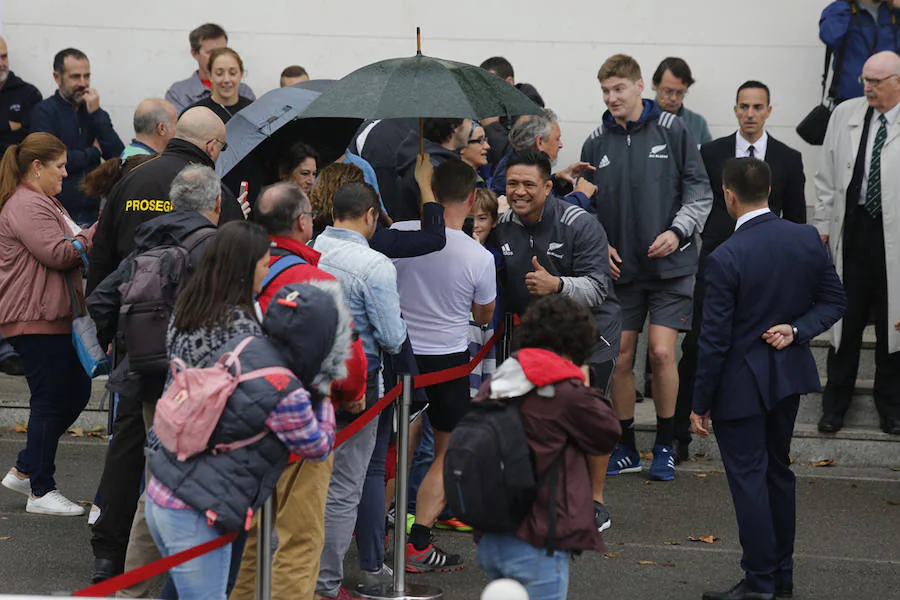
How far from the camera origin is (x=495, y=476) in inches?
171

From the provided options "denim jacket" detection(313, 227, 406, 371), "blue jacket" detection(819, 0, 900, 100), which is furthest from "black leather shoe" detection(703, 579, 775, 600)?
"blue jacket" detection(819, 0, 900, 100)

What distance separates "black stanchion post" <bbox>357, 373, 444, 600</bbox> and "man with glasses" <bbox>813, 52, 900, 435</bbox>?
12.3 feet

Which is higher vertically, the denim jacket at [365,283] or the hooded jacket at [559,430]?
the denim jacket at [365,283]

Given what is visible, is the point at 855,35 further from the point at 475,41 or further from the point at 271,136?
the point at 271,136

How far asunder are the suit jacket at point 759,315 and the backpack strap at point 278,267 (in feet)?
6.33

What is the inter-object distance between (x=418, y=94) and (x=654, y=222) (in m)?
2.66

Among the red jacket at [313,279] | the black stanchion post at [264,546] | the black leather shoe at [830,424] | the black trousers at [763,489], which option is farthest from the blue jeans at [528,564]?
the black leather shoe at [830,424]

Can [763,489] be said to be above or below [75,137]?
below

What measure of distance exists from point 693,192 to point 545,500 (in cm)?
431

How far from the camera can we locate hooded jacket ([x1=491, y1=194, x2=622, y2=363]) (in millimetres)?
7250

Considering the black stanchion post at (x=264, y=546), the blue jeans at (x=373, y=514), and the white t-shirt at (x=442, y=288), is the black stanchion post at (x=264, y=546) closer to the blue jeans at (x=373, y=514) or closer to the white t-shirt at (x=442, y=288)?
the blue jeans at (x=373, y=514)

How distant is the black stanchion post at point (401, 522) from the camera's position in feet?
19.8

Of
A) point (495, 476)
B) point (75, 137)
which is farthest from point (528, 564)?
point (75, 137)

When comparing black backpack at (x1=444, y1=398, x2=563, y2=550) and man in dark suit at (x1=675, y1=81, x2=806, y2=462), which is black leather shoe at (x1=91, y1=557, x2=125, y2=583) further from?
man in dark suit at (x1=675, y1=81, x2=806, y2=462)
